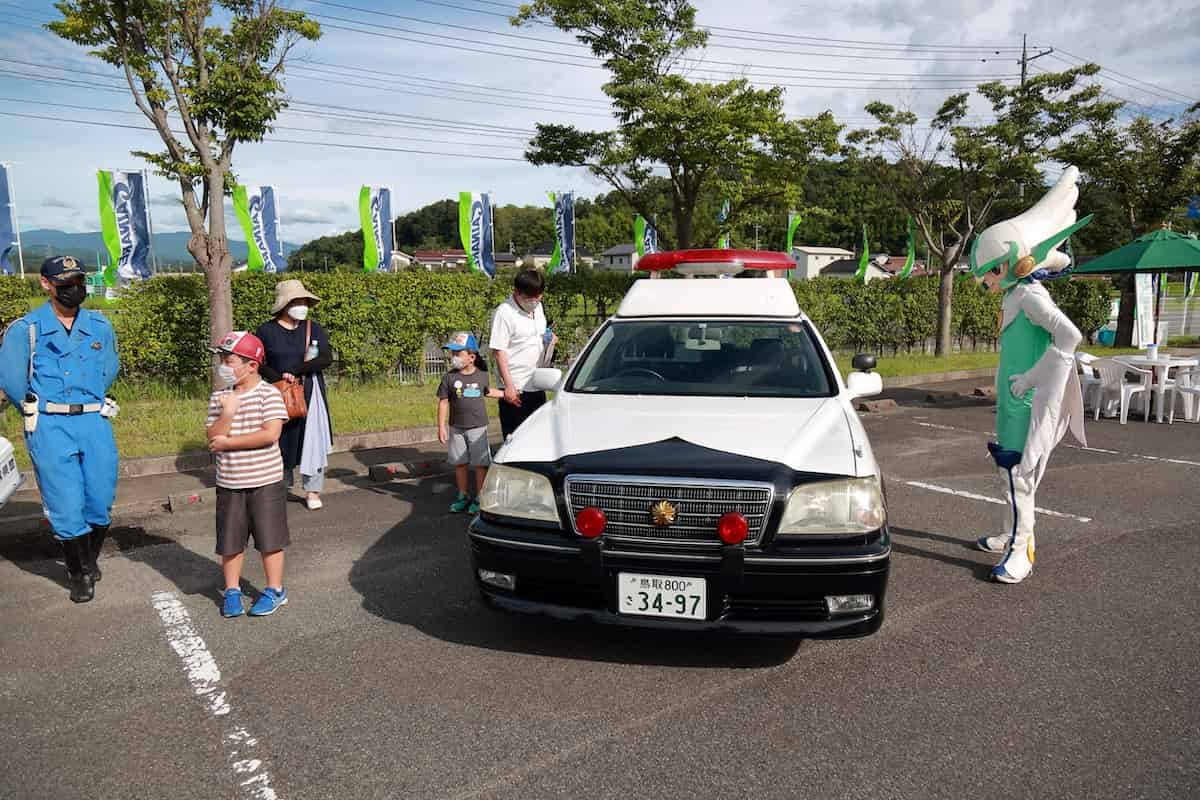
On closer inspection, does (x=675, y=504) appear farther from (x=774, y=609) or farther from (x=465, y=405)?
(x=465, y=405)

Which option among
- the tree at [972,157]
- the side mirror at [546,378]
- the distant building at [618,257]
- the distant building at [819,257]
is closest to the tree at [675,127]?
the tree at [972,157]

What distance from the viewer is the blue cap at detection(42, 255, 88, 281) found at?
14.4 ft

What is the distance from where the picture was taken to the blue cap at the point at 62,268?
439 centimetres

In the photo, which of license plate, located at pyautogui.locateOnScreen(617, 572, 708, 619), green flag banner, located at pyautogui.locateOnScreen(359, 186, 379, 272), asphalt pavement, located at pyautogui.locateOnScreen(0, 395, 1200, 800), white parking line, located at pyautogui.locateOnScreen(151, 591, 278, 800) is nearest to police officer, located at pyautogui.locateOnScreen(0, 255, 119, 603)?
asphalt pavement, located at pyautogui.locateOnScreen(0, 395, 1200, 800)

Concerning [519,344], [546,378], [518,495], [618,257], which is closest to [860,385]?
[546,378]

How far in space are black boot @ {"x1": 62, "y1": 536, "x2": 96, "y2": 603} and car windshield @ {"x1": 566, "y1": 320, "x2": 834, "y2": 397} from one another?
2.86m

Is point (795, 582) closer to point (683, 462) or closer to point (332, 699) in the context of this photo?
point (683, 462)

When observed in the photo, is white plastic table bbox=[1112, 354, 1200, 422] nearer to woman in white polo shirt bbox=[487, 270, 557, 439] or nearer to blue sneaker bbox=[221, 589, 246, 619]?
woman in white polo shirt bbox=[487, 270, 557, 439]

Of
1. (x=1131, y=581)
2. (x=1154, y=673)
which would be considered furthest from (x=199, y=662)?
(x=1131, y=581)

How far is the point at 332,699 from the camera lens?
3.34 meters

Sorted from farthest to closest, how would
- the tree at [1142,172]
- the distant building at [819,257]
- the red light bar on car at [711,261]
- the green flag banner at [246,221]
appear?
1. the distant building at [819,257]
2. the green flag banner at [246,221]
3. the tree at [1142,172]
4. the red light bar on car at [711,261]

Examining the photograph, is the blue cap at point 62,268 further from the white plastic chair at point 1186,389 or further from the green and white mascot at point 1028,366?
the white plastic chair at point 1186,389

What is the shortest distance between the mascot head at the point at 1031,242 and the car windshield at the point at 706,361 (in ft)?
3.87

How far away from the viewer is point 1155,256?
36.4ft
